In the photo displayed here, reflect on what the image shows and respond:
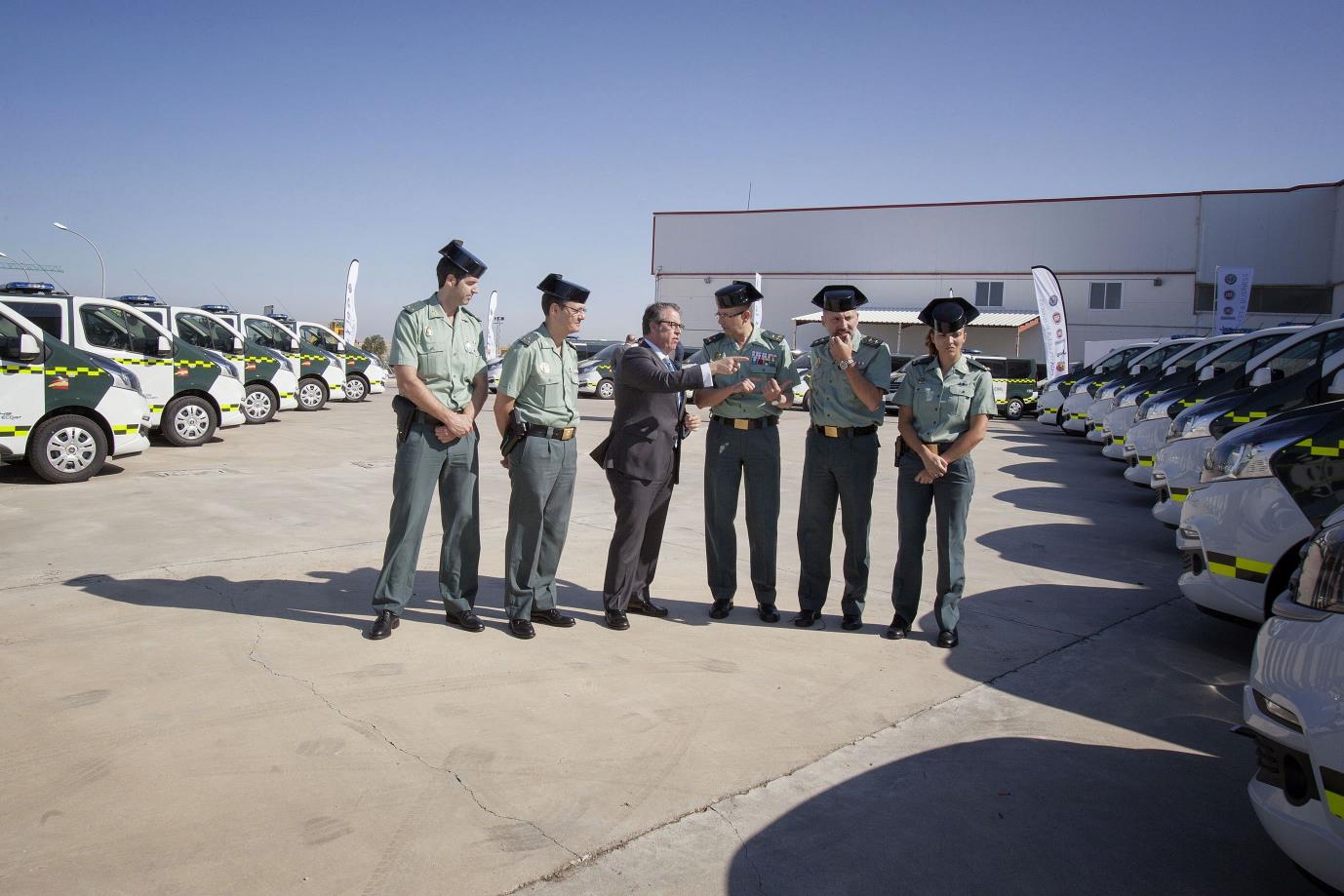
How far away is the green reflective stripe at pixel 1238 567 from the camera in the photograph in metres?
4.54

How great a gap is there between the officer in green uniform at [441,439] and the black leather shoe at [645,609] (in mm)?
902

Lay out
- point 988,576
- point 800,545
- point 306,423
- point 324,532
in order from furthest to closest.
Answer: point 306,423 < point 324,532 < point 988,576 < point 800,545

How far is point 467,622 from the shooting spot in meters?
5.04

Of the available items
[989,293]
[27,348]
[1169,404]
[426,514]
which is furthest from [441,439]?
[989,293]

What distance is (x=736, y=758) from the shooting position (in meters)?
3.64

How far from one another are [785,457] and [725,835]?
10.6 meters

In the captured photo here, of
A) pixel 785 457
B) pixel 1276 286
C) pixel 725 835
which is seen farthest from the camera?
pixel 1276 286

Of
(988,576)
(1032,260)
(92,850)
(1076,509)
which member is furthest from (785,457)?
(1032,260)

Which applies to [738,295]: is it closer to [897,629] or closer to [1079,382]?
[897,629]

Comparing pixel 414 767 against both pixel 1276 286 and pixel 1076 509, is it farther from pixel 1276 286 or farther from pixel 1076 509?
pixel 1276 286

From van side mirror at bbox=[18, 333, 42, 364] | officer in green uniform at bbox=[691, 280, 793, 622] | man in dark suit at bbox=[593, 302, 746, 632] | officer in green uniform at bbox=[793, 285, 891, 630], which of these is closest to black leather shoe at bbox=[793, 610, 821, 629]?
officer in green uniform at bbox=[793, 285, 891, 630]

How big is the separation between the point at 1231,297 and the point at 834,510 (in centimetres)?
2484

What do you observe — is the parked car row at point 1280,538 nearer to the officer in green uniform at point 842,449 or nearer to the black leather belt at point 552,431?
the officer in green uniform at point 842,449

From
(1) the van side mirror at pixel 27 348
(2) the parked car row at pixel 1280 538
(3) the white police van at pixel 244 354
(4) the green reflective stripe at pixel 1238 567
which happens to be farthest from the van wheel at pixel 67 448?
(4) the green reflective stripe at pixel 1238 567
